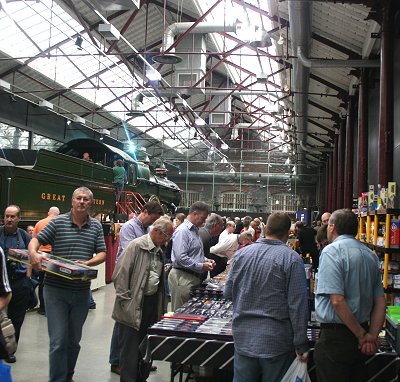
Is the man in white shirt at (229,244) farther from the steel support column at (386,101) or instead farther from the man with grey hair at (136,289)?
the man with grey hair at (136,289)

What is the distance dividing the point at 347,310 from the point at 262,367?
0.64 metres

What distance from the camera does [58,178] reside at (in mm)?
11414

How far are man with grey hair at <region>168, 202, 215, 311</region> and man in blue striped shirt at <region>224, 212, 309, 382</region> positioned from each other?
2.16 meters

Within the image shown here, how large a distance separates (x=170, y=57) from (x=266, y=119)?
631 inches

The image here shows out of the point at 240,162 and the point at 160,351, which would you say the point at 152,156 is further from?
the point at 160,351

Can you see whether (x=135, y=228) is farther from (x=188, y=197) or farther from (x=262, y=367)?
(x=188, y=197)

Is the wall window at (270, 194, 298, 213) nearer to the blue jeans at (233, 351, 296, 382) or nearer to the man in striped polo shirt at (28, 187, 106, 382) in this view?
the man in striped polo shirt at (28, 187, 106, 382)

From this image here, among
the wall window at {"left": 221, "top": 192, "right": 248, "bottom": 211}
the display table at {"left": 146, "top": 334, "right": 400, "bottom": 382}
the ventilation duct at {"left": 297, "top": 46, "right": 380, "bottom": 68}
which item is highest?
the ventilation duct at {"left": 297, "top": 46, "right": 380, "bottom": 68}

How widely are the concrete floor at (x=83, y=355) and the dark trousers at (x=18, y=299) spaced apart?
1.70 ft

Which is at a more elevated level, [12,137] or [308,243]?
[12,137]

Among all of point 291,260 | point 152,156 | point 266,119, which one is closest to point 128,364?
point 291,260

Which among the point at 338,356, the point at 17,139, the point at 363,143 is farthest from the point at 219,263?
the point at 17,139

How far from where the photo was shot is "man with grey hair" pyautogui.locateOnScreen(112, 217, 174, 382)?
4191 millimetres

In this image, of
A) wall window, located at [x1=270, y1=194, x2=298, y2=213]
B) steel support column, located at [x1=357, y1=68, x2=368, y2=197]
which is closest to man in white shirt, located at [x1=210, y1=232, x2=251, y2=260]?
steel support column, located at [x1=357, y1=68, x2=368, y2=197]
